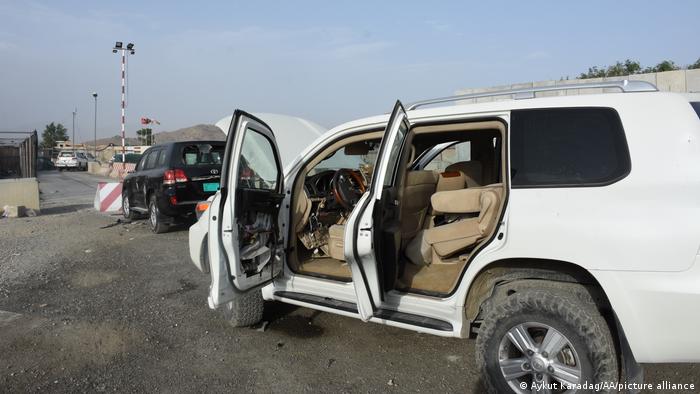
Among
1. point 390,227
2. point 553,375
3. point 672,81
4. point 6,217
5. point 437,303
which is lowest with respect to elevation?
point 6,217

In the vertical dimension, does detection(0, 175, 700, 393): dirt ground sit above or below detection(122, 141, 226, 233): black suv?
below

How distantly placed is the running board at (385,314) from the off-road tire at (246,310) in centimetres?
33

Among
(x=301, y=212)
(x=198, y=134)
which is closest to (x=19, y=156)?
(x=198, y=134)

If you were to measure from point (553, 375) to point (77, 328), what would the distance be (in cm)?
383

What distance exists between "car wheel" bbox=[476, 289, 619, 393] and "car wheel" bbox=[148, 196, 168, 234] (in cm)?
696

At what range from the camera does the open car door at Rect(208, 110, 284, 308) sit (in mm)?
3350

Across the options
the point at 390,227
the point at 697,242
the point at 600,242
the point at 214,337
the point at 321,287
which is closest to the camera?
the point at 697,242

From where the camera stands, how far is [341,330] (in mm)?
4184

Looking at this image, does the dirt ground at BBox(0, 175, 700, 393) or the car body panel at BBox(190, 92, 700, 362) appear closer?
the car body panel at BBox(190, 92, 700, 362)

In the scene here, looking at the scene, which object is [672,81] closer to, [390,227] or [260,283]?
[390,227]

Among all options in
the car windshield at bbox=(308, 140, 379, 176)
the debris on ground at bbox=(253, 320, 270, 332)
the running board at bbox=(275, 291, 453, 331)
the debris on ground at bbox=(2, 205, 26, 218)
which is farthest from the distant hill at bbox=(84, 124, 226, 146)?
the running board at bbox=(275, 291, 453, 331)

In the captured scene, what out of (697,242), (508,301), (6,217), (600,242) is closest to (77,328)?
(508,301)

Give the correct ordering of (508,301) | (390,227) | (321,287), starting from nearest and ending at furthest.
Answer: (508,301)
(390,227)
(321,287)

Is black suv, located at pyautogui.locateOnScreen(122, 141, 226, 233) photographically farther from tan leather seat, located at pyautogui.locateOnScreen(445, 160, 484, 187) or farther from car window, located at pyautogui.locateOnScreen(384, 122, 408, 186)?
car window, located at pyautogui.locateOnScreen(384, 122, 408, 186)
